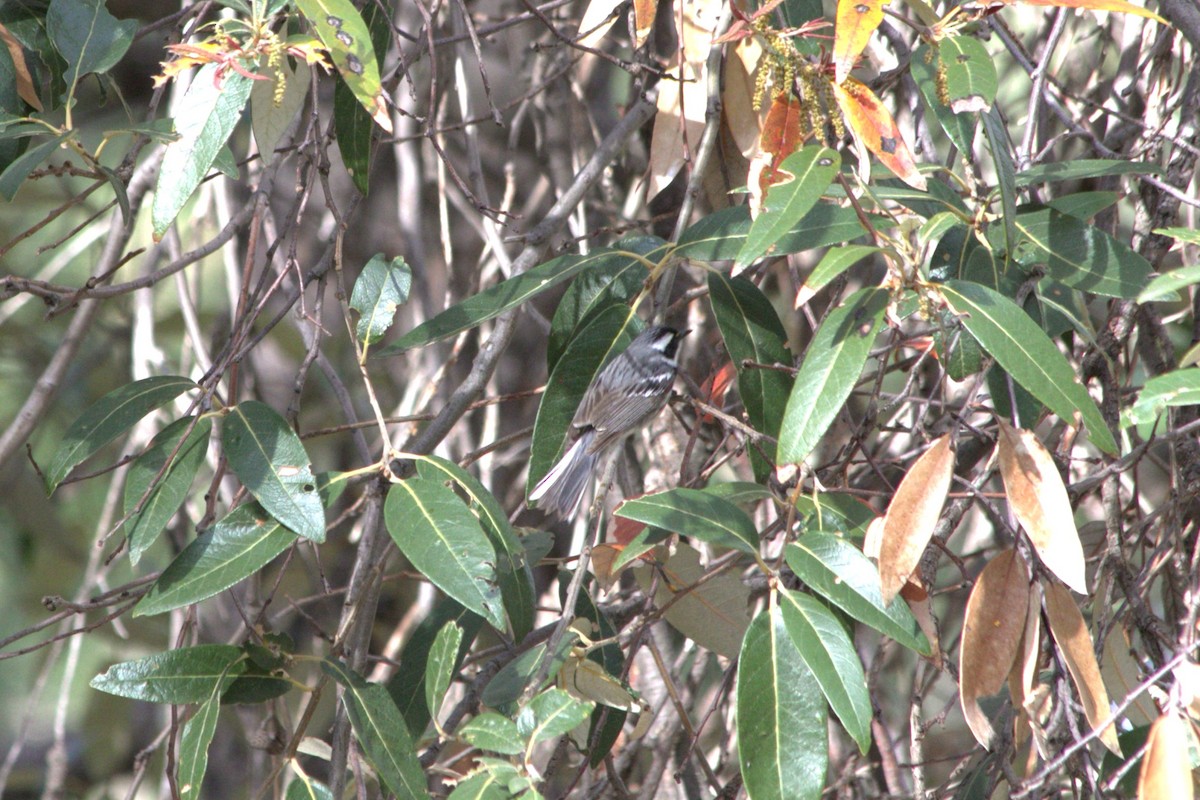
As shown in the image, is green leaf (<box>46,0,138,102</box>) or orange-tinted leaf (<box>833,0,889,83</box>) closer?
orange-tinted leaf (<box>833,0,889,83</box>)

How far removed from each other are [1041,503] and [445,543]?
992 mm

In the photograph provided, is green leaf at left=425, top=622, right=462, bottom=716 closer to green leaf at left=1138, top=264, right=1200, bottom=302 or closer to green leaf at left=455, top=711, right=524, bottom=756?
green leaf at left=455, top=711, right=524, bottom=756

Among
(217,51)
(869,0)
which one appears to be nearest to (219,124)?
(217,51)

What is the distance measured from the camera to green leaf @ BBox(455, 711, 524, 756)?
1.61m

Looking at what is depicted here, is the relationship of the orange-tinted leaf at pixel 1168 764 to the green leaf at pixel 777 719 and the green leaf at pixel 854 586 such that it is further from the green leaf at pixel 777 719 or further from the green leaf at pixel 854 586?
the green leaf at pixel 777 719

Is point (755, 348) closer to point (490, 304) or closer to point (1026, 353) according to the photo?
point (490, 304)

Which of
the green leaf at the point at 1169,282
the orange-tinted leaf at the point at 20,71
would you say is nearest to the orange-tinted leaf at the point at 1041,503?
the green leaf at the point at 1169,282

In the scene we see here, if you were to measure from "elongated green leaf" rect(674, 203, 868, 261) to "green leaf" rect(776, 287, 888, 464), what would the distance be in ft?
0.75

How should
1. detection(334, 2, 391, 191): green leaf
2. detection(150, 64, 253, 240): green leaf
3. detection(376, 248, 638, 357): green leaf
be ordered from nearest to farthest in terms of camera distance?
detection(150, 64, 253, 240): green leaf
detection(376, 248, 638, 357): green leaf
detection(334, 2, 391, 191): green leaf

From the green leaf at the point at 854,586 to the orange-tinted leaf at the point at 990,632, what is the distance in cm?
16

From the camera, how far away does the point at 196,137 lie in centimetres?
196

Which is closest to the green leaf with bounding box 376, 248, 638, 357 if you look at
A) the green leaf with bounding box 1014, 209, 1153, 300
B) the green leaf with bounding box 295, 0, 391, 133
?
A: the green leaf with bounding box 295, 0, 391, 133

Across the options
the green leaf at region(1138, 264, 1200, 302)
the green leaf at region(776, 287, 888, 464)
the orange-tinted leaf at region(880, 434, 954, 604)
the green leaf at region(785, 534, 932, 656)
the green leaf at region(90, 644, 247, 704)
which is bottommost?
the green leaf at region(90, 644, 247, 704)

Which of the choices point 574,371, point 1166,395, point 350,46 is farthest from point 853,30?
point 574,371
